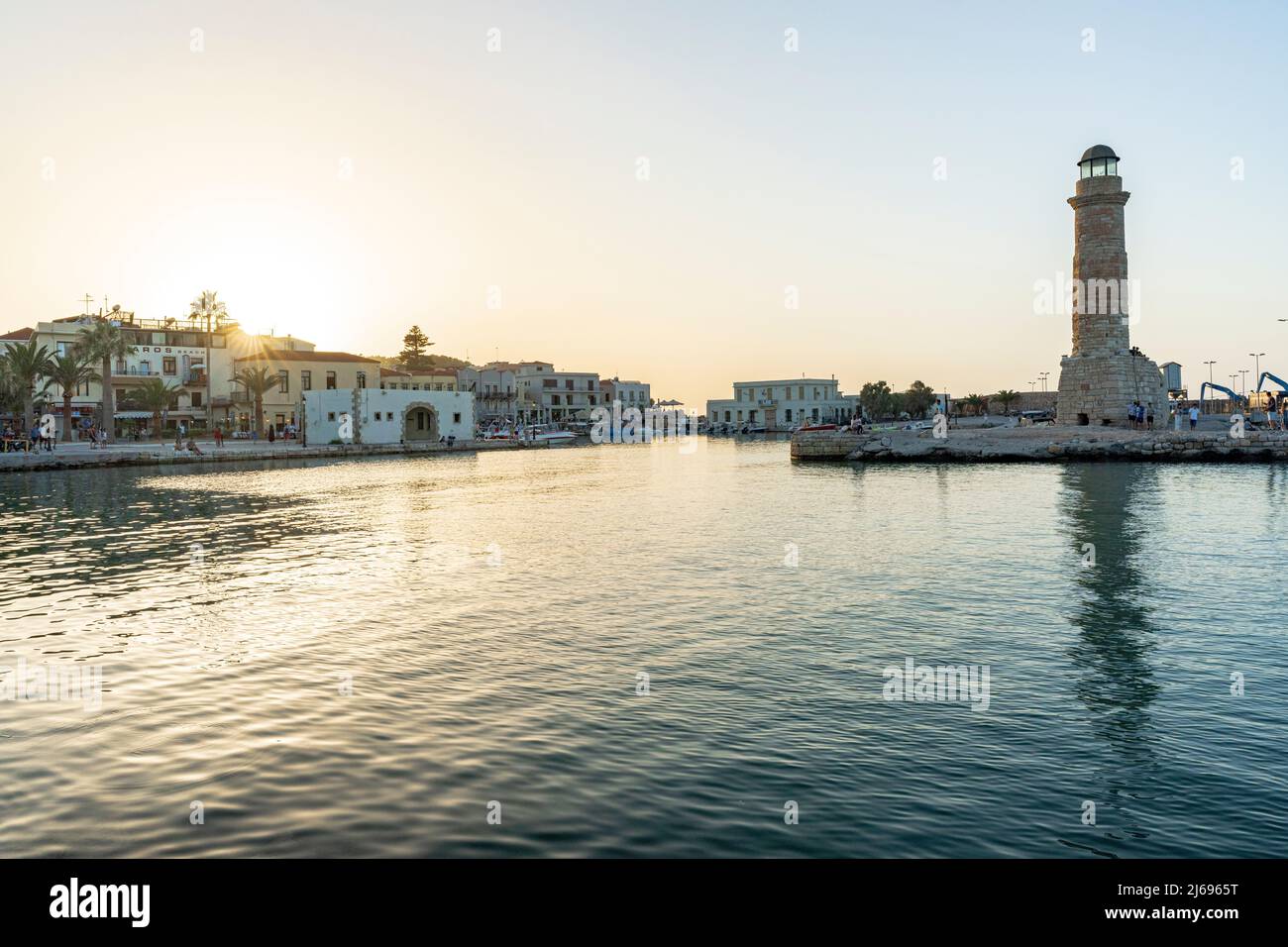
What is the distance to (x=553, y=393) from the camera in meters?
142

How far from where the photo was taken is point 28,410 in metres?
58.4

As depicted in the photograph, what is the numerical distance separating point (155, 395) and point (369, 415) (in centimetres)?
1757

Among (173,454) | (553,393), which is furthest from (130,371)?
(553,393)

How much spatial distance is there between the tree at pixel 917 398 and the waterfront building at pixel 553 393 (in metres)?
50.4

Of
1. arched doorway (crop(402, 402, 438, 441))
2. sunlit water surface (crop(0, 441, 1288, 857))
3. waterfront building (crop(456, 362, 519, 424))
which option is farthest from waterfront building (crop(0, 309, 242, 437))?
sunlit water surface (crop(0, 441, 1288, 857))

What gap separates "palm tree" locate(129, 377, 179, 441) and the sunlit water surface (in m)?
56.9

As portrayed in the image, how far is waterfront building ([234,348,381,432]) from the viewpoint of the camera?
86.2m

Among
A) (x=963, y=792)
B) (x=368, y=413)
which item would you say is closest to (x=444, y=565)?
(x=963, y=792)

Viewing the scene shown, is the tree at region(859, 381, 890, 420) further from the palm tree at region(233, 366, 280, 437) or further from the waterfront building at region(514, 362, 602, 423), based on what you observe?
the palm tree at region(233, 366, 280, 437)

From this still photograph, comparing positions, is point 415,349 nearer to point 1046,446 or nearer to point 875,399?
point 875,399

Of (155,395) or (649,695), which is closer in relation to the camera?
(649,695)

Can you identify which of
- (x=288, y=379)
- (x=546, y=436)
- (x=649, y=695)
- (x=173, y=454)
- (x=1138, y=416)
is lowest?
(x=649, y=695)

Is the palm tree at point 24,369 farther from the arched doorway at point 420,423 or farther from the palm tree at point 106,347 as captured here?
the arched doorway at point 420,423
